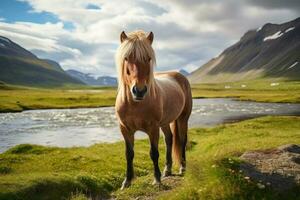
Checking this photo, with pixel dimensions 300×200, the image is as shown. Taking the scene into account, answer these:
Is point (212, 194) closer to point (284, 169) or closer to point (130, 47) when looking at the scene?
point (284, 169)

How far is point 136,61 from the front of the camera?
416 inches

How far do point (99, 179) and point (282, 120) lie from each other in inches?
1341

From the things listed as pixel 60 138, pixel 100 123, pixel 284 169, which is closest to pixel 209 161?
pixel 284 169

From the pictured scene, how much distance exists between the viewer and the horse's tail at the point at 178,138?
1519cm

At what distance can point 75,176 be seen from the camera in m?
14.0

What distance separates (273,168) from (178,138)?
18.7ft

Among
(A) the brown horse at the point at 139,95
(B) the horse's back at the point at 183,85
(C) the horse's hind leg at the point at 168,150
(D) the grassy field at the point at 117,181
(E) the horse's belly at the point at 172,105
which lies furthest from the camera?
(B) the horse's back at the point at 183,85

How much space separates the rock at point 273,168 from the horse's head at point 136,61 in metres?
3.60

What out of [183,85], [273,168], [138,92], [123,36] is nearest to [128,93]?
[138,92]

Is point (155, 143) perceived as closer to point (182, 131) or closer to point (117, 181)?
point (182, 131)

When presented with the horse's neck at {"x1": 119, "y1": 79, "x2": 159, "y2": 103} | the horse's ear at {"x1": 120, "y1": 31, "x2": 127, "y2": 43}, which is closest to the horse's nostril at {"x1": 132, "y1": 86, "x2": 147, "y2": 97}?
the horse's neck at {"x1": 119, "y1": 79, "x2": 159, "y2": 103}

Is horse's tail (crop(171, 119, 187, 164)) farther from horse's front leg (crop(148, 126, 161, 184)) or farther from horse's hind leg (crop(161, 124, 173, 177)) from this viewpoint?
horse's front leg (crop(148, 126, 161, 184))

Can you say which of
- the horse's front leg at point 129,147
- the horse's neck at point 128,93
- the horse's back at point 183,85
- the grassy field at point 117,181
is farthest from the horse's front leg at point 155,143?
the horse's back at point 183,85

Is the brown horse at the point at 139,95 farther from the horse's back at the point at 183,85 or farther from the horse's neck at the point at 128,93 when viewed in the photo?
the horse's back at the point at 183,85
